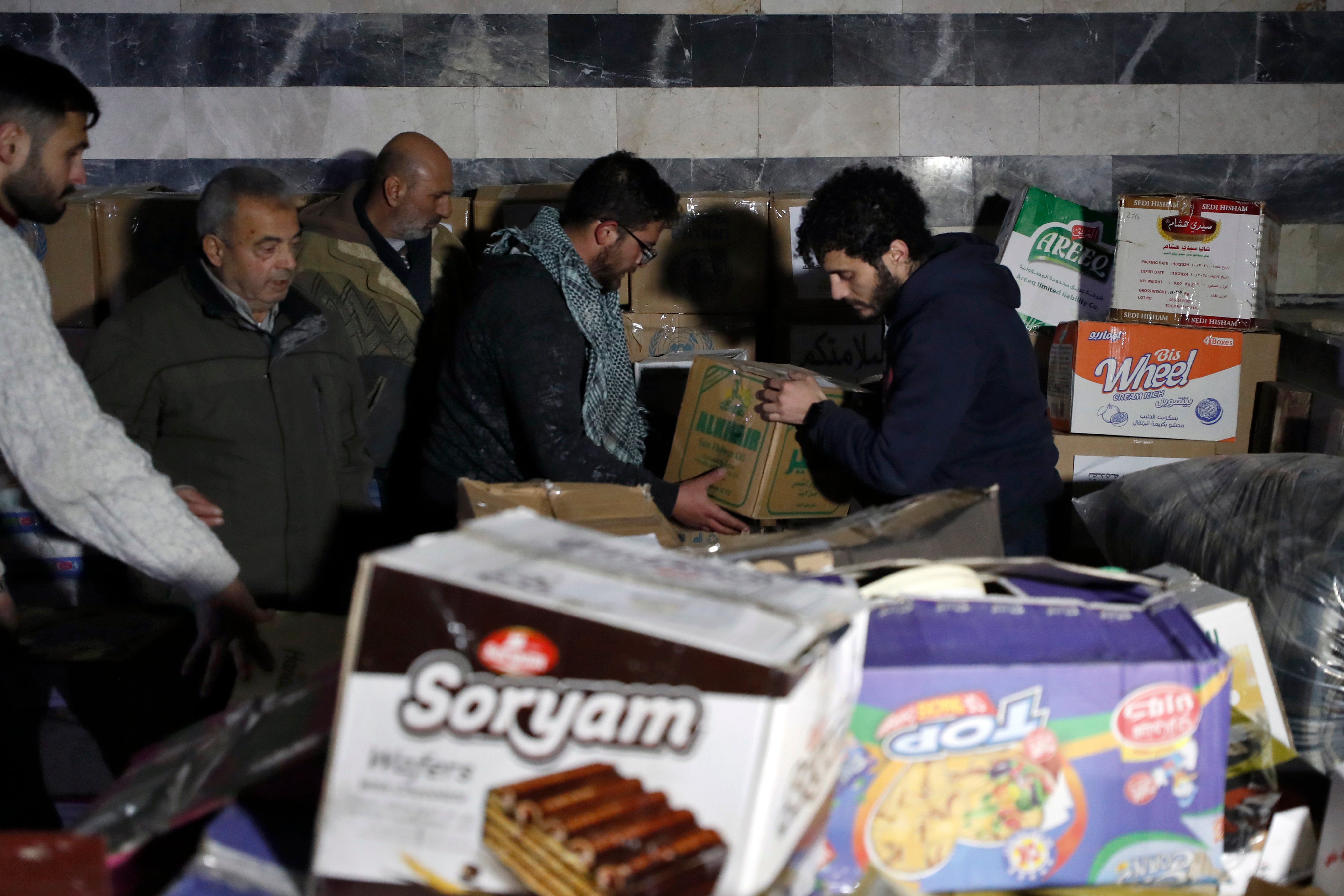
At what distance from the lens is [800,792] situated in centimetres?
95

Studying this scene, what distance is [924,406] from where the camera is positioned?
2.22m

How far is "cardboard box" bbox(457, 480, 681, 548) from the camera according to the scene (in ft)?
5.91

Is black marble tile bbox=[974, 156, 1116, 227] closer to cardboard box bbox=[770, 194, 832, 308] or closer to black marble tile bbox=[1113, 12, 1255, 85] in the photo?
black marble tile bbox=[1113, 12, 1255, 85]

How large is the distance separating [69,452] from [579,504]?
33.0 inches

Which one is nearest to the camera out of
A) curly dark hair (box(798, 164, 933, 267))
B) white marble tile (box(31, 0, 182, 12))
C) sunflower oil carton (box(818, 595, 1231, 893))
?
sunflower oil carton (box(818, 595, 1231, 893))

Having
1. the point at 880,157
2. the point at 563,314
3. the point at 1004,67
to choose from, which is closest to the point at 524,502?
the point at 563,314

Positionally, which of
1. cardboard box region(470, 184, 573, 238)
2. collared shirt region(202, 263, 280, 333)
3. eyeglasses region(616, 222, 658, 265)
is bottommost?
collared shirt region(202, 263, 280, 333)

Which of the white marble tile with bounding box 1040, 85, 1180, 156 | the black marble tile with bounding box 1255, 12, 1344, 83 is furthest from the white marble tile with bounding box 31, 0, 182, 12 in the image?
the black marble tile with bounding box 1255, 12, 1344, 83

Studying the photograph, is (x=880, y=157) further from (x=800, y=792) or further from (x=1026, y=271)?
(x=800, y=792)

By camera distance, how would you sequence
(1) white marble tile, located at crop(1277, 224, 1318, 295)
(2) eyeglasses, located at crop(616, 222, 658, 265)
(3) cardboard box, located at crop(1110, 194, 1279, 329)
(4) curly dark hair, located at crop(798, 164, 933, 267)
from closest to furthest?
1. (4) curly dark hair, located at crop(798, 164, 933, 267)
2. (2) eyeglasses, located at crop(616, 222, 658, 265)
3. (3) cardboard box, located at crop(1110, 194, 1279, 329)
4. (1) white marble tile, located at crop(1277, 224, 1318, 295)

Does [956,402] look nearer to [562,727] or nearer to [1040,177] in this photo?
[562,727]

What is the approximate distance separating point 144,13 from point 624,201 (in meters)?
3.20

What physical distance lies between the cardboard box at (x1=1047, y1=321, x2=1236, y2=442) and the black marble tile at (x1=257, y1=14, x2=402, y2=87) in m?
3.20

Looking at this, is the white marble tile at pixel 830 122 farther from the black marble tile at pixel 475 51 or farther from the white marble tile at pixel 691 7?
the black marble tile at pixel 475 51
